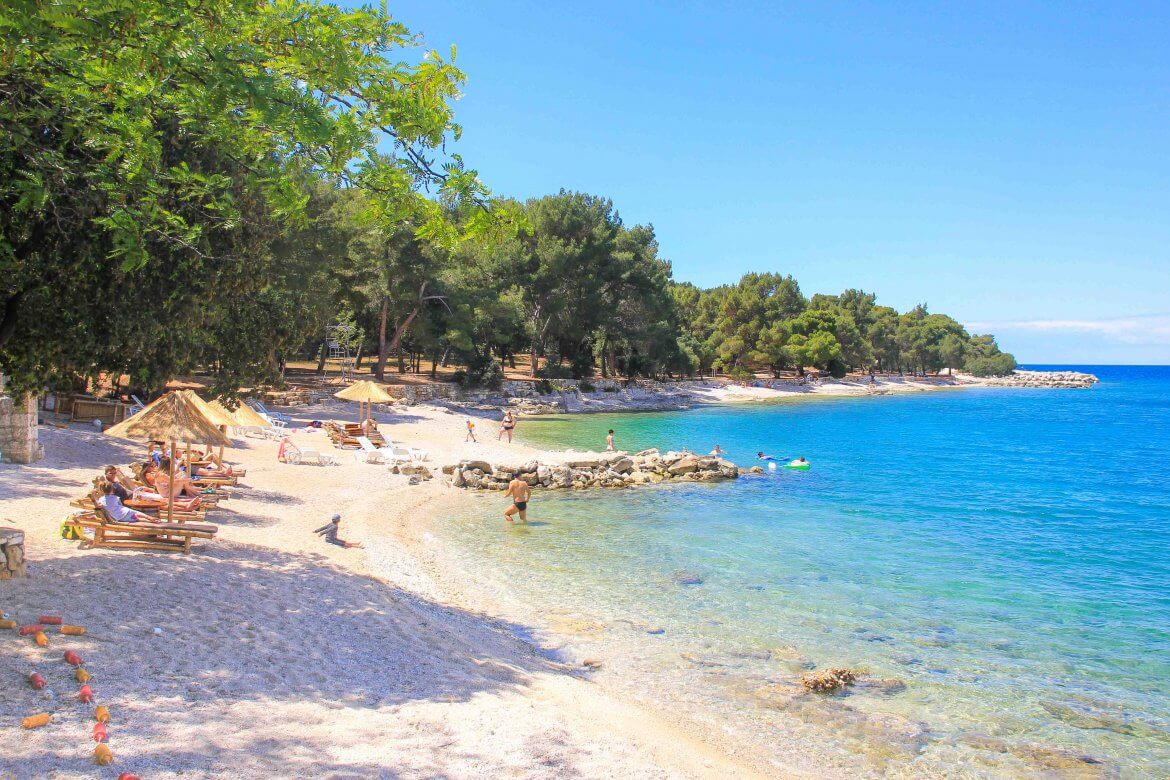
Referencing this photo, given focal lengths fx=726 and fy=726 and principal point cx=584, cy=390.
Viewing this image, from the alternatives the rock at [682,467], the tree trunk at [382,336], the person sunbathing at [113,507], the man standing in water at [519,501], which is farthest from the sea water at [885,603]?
the tree trunk at [382,336]

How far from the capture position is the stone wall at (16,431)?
15.3 meters

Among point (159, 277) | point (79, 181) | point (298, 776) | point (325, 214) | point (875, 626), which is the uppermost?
point (325, 214)

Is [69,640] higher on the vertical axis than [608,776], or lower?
higher

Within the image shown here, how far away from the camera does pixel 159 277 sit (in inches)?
319

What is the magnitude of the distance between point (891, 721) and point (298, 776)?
6387 mm

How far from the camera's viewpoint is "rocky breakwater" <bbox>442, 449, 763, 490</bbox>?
2334 centimetres

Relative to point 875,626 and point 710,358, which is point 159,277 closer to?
point 875,626

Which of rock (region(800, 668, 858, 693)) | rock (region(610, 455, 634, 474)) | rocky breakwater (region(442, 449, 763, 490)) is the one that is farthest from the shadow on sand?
rock (region(610, 455, 634, 474))

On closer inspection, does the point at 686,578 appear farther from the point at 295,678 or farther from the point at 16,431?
the point at 16,431

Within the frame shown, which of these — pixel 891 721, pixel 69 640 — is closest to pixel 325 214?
pixel 69 640

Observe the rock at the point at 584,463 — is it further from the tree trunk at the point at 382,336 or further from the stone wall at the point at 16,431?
the tree trunk at the point at 382,336

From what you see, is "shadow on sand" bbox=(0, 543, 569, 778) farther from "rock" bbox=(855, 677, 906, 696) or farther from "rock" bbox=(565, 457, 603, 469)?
"rock" bbox=(565, 457, 603, 469)

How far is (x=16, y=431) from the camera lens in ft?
50.4

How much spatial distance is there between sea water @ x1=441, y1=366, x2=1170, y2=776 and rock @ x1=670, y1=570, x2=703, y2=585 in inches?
2.5
